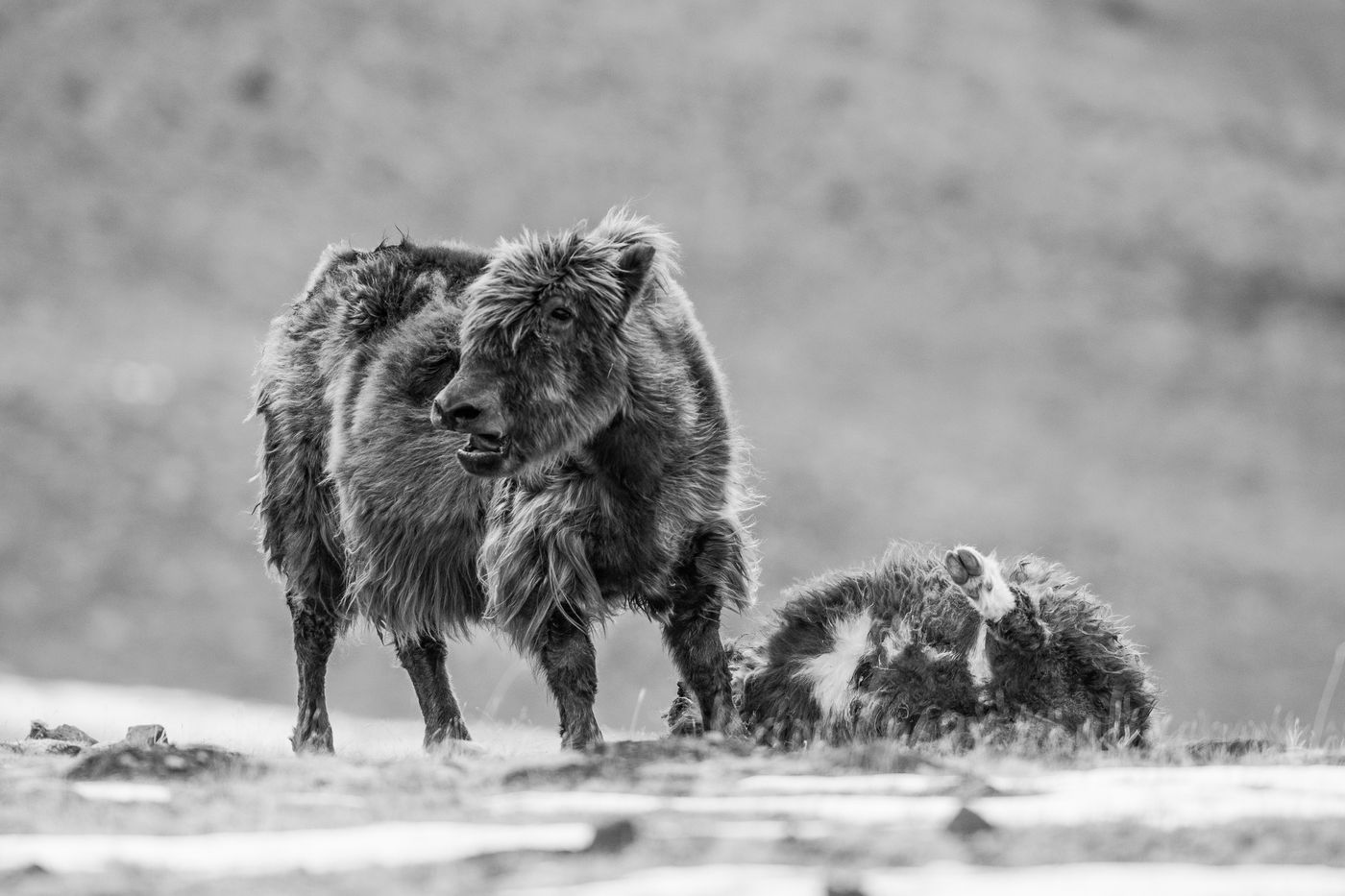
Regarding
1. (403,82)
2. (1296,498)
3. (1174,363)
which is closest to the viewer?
(1296,498)

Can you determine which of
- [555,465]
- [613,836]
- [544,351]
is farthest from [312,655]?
[613,836]

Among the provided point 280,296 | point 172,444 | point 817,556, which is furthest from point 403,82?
point 817,556

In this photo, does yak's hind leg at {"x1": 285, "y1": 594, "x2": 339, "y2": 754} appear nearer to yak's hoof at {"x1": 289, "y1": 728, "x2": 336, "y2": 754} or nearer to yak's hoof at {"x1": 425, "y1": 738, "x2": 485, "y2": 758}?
yak's hoof at {"x1": 289, "y1": 728, "x2": 336, "y2": 754}

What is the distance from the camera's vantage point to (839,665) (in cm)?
973

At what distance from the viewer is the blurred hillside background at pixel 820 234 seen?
62.3 m

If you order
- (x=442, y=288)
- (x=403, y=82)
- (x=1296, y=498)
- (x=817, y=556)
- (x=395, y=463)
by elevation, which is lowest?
(x=395, y=463)

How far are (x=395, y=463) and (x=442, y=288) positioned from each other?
3.90 ft

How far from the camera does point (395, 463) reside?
10023 mm

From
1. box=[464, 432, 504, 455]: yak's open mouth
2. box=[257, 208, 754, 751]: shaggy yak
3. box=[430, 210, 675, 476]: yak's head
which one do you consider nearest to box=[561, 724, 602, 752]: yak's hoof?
box=[257, 208, 754, 751]: shaggy yak

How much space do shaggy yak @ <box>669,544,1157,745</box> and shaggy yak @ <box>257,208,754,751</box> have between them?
65cm

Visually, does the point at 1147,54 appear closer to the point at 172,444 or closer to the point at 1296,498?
the point at 1296,498

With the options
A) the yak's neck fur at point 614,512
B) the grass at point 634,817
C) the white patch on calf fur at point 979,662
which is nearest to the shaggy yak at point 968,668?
the white patch on calf fur at point 979,662

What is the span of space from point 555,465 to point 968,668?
2.27 meters

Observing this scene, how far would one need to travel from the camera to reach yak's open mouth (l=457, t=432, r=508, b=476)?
29.0 ft
